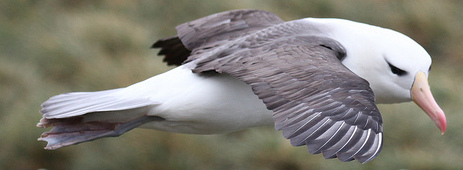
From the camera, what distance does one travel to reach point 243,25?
5184 millimetres

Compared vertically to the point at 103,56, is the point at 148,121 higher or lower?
Result: lower

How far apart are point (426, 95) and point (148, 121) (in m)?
1.49

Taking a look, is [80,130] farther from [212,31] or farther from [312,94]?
[312,94]

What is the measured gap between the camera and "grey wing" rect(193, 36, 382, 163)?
3.53 metres

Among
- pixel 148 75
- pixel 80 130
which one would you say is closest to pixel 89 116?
pixel 80 130

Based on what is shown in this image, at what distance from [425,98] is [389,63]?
0.90ft

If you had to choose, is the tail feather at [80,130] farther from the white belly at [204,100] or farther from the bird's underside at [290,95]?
the white belly at [204,100]

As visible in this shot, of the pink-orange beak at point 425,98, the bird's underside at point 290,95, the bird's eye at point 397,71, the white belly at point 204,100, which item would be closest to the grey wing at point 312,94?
the bird's underside at point 290,95

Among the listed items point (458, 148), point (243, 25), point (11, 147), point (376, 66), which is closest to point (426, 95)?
point (376, 66)

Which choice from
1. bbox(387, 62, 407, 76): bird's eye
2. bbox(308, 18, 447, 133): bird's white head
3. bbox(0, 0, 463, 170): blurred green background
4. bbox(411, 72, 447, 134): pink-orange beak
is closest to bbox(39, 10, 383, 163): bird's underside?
bbox(308, 18, 447, 133): bird's white head

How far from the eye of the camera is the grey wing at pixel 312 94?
3.53m

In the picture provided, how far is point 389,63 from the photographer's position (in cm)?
452

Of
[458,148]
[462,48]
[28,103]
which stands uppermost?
[28,103]

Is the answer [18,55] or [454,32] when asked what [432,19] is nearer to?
[454,32]
